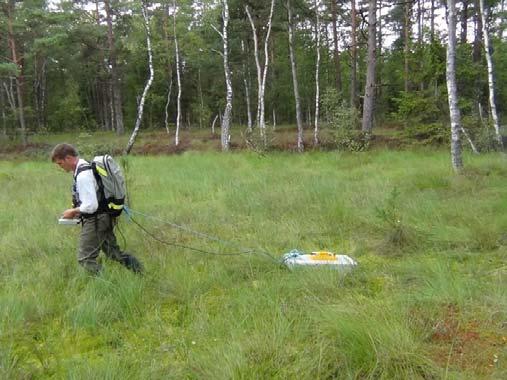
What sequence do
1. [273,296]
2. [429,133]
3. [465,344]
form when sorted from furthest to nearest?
[429,133] → [273,296] → [465,344]

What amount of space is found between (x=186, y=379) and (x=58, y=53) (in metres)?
35.4

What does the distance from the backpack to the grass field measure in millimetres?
723

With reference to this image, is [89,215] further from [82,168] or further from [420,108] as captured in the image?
[420,108]

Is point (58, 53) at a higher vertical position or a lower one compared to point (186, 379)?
higher

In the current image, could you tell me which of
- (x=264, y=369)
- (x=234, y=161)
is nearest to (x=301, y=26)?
(x=234, y=161)

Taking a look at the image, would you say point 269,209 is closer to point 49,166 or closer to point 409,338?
point 409,338

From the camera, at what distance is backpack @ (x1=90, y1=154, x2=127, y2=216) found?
467 cm

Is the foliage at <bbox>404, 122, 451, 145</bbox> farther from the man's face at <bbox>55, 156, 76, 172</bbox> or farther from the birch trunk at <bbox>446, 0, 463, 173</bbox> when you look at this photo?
the man's face at <bbox>55, 156, 76, 172</bbox>

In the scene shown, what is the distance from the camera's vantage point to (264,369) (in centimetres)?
307

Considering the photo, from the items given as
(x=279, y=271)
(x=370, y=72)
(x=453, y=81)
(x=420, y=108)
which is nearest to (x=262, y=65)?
(x=370, y=72)

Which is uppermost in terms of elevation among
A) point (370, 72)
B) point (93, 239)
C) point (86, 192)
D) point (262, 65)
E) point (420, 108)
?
point (262, 65)

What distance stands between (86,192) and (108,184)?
0.80ft

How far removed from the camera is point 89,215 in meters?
4.78

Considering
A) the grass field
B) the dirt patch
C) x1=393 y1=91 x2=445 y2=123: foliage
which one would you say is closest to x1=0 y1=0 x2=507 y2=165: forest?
x1=393 y1=91 x2=445 y2=123: foliage
